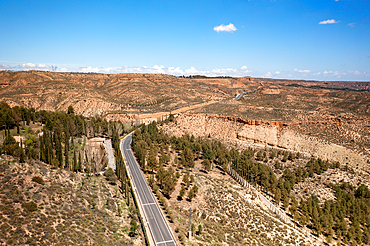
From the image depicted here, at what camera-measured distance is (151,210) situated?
3847 cm

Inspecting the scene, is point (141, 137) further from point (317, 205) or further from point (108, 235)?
point (317, 205)

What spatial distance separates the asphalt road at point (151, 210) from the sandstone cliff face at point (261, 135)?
36.3 m

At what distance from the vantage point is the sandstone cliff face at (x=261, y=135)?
67.9 metres

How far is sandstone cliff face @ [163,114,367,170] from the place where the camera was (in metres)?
67.9

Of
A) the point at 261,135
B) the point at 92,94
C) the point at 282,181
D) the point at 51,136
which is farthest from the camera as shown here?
the point at 92,94

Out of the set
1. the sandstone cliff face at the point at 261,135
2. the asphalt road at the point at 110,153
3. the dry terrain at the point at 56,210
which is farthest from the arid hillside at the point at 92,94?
the dry terrain at the point at 56,210

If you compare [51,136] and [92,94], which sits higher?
[92,94]

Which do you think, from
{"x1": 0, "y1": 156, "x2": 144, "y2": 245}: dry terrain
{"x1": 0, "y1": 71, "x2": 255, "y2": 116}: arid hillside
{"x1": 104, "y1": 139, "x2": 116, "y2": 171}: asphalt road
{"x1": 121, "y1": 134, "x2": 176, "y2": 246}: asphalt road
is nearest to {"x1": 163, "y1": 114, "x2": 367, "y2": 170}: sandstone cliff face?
{"x1": 0, "y1": 71, "x2": 255, "y2": 116}: arid hillside

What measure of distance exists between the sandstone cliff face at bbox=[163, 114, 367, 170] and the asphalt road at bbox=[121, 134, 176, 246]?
1428 inches

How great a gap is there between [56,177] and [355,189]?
60.7 meters

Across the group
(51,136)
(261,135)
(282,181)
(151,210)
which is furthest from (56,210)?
(261,135)

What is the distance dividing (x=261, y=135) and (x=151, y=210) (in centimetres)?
5577

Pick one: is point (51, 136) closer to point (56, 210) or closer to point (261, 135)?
point (56, 210)

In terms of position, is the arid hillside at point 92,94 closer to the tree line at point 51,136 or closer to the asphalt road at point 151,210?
the tree line at point 51,136
